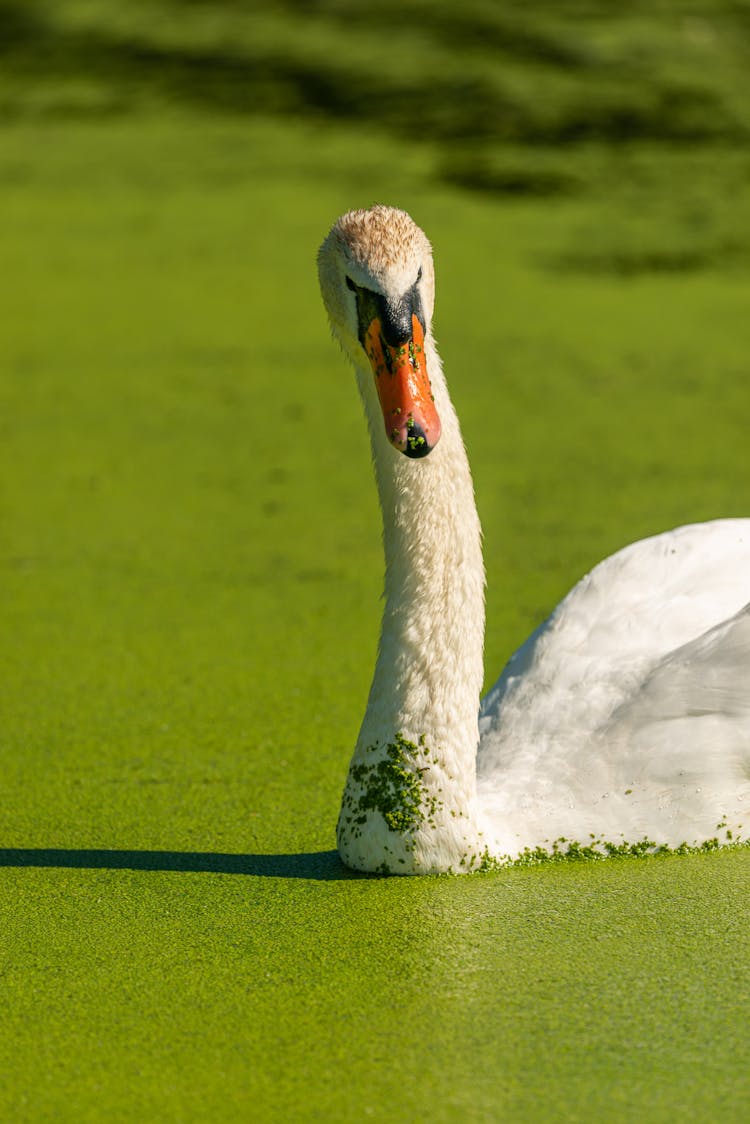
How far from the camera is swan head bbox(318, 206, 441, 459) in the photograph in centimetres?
232

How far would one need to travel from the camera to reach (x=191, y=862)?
2740 millimetres

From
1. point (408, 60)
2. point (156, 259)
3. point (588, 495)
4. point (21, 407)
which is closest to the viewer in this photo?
point (588, 495)

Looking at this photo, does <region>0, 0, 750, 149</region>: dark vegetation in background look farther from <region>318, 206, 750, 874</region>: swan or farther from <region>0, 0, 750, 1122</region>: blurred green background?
<region>318, 206, 750, 874</region>: swan

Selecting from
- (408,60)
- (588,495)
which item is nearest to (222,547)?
(588,495)

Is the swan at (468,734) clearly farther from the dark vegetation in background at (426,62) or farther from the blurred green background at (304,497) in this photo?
the dark vegetation in background at (426,62)

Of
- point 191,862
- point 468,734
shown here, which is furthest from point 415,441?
point 191,862

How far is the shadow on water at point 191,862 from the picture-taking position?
2676 mm

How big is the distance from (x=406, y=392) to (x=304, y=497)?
2749mm

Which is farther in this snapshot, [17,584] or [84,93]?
[84,93]

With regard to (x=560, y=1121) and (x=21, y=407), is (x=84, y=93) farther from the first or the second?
(x=560, y=1121)

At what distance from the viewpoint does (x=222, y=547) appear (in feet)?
15.2

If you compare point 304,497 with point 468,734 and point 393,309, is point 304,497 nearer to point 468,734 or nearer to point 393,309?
point 468,734

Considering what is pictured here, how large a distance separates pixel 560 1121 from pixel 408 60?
882 cm

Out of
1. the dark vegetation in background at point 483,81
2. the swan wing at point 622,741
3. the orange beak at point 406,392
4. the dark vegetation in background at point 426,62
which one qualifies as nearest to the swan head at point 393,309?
the orange beak at point 406,392
